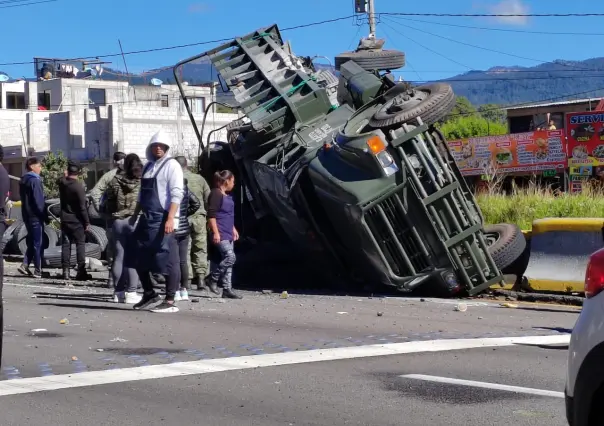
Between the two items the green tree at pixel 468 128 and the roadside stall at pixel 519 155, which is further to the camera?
the green tree at pixel 468 128

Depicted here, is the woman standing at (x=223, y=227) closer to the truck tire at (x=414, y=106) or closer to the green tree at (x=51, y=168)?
→ the truck tire at (x=414, y=106)

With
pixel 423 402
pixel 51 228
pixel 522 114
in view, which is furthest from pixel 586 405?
pixel 522 114

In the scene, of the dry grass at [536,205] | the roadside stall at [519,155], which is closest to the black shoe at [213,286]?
the dry grass at [536,205]

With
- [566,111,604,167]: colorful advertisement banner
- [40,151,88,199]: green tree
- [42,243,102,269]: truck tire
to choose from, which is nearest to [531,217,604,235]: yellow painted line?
[42,243,102,269]: truck tire

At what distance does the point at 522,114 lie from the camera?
172 feet

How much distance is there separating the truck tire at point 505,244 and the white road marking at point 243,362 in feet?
12.3

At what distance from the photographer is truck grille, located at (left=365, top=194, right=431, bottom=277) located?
12.0 m

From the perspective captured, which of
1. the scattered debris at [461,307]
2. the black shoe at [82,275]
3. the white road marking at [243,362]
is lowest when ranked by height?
the black shoe at [82,275]

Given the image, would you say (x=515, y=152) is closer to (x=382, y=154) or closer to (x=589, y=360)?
(x=382, y=154)

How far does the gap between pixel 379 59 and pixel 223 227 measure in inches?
162

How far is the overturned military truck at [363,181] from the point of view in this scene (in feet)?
39.1

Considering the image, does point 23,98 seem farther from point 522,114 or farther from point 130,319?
point 130,319

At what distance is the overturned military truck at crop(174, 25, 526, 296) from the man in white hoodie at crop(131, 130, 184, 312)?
242 centimetres

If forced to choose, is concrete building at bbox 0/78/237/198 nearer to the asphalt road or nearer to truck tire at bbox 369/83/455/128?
truck tire at bbox 369/83/455/128
